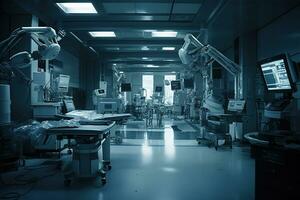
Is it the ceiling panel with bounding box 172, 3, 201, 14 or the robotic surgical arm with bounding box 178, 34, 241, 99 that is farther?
the ceiling panel with bounding box 172, 3, 201, 14

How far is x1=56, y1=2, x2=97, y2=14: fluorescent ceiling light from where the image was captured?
571cm

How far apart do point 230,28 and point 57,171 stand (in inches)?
212

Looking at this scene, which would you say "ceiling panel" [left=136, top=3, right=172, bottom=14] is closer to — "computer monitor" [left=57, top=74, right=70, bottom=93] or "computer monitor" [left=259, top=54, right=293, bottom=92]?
"computer monitor" [left=57, top=74, right=70, bottom=93]

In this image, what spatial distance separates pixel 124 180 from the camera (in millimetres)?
3283

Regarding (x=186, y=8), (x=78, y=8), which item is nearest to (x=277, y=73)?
(x=186, y=8)

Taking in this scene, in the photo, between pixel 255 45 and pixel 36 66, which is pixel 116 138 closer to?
pixel 36 66

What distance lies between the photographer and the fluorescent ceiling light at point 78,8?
5715 mm

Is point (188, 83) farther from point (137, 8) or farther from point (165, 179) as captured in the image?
point (165, 179)

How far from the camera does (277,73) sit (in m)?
2.84

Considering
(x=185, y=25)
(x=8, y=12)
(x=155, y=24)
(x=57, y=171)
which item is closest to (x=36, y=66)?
(x=8, y=12)

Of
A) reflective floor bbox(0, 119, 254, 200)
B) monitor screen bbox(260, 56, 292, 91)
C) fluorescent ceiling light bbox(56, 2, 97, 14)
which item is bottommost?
reflective floor bbox(0, 119, 254, 200)

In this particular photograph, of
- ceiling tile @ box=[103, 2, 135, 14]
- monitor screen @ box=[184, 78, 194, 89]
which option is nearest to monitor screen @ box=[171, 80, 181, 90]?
monitor screen @ box=[184, 78, 194, 89]

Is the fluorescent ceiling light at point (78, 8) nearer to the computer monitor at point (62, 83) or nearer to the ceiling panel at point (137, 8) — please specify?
the ceiling panel at point (137, 8)

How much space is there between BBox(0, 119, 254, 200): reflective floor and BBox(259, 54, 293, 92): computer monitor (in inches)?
48.5
